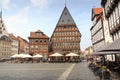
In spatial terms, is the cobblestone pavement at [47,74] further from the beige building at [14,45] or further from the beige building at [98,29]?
the beige building at [14,45]

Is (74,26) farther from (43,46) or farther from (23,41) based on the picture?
(23,41)

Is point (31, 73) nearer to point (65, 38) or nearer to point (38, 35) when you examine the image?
point (65, 38)

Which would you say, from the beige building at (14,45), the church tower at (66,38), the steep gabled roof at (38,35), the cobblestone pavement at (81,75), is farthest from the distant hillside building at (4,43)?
the cobblestone pavement at (81,75)

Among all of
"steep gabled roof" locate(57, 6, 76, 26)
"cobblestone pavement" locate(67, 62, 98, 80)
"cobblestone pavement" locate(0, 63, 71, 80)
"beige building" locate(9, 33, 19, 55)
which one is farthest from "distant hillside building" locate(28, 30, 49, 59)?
"cobblestone pavement" locate(67, 62, 98, 80)

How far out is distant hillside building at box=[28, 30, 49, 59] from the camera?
276 feet

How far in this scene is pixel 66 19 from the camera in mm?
83875

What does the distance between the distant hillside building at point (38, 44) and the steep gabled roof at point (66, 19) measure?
8757 millimetres

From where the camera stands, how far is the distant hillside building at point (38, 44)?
8406 centimetres

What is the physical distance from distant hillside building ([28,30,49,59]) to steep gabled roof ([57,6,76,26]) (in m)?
8.76

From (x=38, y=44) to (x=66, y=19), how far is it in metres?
15.1

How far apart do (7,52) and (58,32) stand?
4402 centimetres

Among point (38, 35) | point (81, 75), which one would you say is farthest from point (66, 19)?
point (81, 75)

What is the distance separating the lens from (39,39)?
85.0 metres

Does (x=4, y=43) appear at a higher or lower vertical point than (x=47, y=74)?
higher
